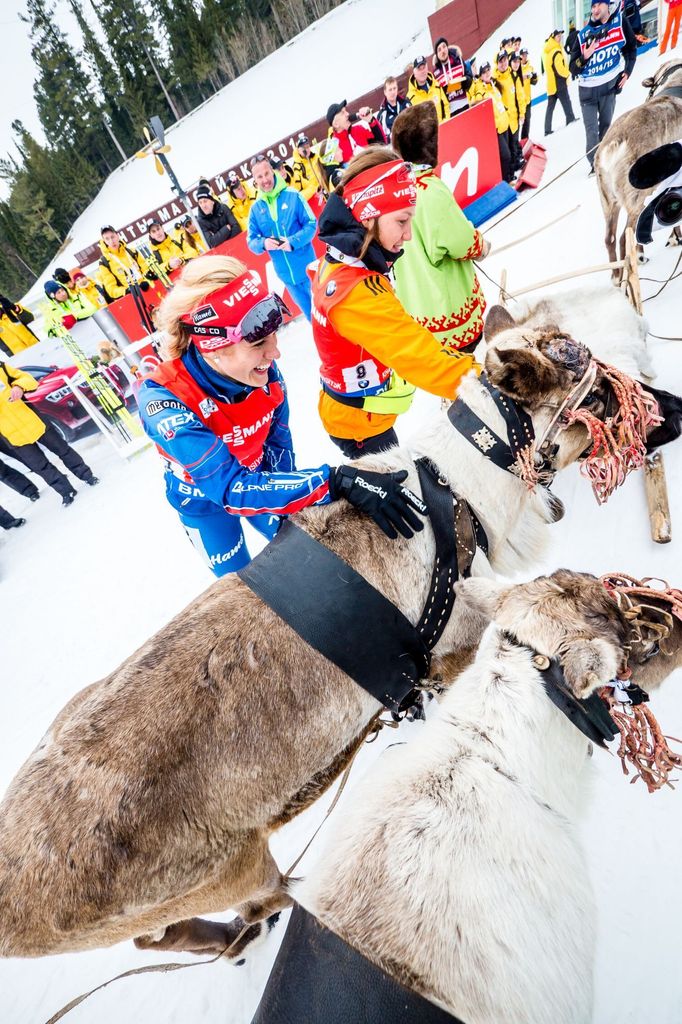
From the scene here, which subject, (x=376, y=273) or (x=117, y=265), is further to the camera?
(x=117, y=265)

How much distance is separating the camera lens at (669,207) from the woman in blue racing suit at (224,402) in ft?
9.71

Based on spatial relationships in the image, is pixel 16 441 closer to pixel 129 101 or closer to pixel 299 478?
pixel 299 478

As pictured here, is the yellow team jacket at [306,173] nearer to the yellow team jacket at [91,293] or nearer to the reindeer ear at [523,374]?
the yellow team jacket at [91,293]

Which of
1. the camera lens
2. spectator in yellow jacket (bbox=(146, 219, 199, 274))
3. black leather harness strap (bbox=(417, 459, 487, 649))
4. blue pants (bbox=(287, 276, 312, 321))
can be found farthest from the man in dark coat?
black leather harness strap (bbox=(417, 459, 487, 649))

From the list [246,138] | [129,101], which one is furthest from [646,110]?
[129,101]

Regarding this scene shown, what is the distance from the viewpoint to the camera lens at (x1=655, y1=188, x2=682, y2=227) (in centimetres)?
316

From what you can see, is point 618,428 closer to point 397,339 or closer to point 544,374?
point 544,374

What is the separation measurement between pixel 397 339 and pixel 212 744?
1.80 meters

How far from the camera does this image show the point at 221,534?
8.38 ft

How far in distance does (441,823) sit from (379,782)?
0.25m

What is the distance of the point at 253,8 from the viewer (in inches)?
1861

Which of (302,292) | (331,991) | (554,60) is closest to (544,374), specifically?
(331,991)

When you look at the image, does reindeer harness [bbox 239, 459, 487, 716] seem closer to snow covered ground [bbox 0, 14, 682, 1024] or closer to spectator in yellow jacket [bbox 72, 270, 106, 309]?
snow covered ground [bbox 0, 14, 682, 1024]

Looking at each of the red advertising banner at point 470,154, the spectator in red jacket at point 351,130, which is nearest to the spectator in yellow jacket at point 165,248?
the red advertising banner at point 470,154
